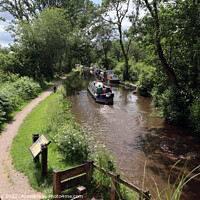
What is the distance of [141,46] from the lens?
40.6 feet

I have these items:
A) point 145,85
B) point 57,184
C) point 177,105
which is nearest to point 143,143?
point 177,105

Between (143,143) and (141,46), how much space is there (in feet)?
21.0

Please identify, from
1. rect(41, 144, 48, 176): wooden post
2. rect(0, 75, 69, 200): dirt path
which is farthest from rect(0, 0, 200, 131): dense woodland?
rect(41, 144, 48, 176): wooden post

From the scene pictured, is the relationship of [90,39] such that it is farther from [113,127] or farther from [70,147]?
[70,147]

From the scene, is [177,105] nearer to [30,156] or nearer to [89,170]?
Answer: [89,170]

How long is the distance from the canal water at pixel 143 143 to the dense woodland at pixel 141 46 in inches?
48.8

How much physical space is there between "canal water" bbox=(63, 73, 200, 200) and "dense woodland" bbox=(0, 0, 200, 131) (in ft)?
4.07

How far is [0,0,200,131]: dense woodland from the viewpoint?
1033 centimetres

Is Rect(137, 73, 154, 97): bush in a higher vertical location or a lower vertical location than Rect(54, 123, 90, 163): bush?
higher

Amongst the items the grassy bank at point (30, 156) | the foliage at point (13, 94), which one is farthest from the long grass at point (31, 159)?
the foliage at point (13, 94)

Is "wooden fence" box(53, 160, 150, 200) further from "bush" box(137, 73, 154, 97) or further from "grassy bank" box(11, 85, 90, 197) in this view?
"bush" box(137, 73, 154, 97)

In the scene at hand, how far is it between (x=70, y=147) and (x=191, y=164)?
4827 millimetres

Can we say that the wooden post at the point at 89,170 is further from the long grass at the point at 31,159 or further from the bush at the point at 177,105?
the bush at the point at 177,105

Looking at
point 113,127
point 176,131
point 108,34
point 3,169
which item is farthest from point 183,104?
point 108,34
